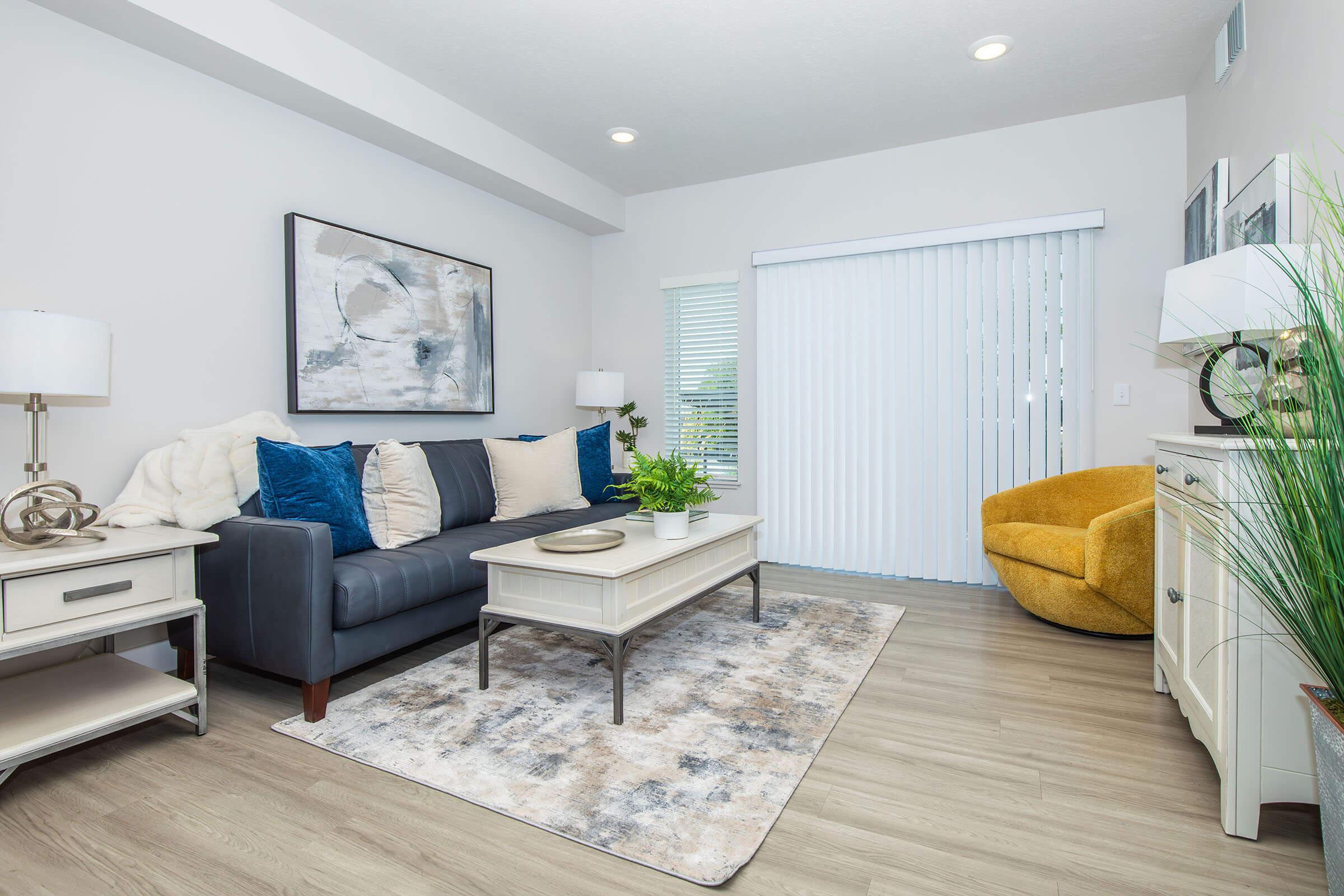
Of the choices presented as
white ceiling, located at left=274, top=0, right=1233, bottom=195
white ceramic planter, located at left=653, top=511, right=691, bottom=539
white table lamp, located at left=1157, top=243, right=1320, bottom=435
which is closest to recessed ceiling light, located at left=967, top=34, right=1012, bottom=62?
white ceiling, located at left=274, top=0, right=1233, bottom=195

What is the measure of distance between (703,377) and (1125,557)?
2940 mm

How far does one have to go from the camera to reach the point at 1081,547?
3000 mm

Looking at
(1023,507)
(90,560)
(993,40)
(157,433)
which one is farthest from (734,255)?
(90,560)

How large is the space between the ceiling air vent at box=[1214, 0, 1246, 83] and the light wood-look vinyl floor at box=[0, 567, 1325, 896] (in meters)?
2.65

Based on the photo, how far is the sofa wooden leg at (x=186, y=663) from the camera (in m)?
2.53

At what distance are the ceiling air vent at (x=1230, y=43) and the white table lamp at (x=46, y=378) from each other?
4364 millimetres

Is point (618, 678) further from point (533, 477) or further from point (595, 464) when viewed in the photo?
point (595, 464)

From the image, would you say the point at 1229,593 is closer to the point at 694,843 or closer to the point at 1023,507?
the point at 694,843

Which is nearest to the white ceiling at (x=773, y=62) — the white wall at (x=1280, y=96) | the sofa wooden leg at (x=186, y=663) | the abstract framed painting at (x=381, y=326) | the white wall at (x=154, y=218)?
the white wall at (x=1280, y=96)

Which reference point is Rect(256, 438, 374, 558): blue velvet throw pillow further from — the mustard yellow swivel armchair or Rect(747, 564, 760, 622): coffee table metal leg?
the mustard yellow swivel armchair

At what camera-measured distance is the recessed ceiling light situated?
9.88 ft

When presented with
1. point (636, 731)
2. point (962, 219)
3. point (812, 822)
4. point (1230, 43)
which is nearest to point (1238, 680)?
point (812, 822)

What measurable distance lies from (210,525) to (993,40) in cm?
385

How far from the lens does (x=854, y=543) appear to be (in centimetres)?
444
